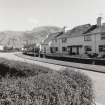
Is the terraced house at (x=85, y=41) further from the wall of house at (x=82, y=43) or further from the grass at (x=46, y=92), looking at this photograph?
the grass at (x=46, y=92)

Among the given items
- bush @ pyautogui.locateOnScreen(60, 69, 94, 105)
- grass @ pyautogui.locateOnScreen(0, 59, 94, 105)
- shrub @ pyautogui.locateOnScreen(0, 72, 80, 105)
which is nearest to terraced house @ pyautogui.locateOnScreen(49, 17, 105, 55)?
bush @ pyautogui.locateOnScreen(60, 69, 94, 105)

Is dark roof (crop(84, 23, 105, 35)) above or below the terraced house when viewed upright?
above

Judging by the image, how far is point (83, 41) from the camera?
34.7 m

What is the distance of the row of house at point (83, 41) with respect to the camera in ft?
101

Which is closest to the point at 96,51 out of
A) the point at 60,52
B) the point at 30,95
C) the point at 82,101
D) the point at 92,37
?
the point at 92,37

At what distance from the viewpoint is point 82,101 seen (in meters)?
5.38

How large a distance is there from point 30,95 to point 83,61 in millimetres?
20653

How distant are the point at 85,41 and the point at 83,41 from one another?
69 centimetres

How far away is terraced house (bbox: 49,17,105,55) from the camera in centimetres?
3078

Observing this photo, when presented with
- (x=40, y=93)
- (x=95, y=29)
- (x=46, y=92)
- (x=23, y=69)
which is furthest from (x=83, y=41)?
(x=40, y=93)

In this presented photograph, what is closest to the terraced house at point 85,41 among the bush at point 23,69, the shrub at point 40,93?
the bush at point 23,69

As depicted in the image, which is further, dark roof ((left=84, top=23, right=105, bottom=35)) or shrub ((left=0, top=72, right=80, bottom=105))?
dark roof ((left=84, top=23, right=105, bottom=35))

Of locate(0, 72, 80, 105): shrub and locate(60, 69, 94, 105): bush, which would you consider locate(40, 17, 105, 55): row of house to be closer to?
locate(60, 69, 94, 105): bush

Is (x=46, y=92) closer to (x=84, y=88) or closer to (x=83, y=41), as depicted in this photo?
(x=84, y=88)
